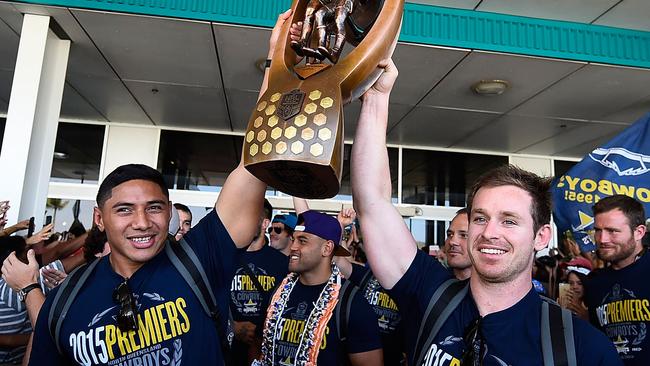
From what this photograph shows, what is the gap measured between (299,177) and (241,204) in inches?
21.8

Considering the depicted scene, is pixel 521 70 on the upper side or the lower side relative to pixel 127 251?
upper

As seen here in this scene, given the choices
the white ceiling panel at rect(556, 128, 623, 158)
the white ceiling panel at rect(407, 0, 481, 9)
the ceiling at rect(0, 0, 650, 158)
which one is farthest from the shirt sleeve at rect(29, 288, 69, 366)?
the white ceiling panel at rect(556, 128, 623, 158)

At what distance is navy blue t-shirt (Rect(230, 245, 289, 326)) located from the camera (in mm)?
2955

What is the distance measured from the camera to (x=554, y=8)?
362cm

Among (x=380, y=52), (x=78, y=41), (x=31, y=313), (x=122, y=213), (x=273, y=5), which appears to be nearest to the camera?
(x=380, y=52)

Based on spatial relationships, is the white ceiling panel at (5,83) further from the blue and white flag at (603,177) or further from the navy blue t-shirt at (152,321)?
the blue and white flag at (603,177)

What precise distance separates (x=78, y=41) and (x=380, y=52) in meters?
3.67

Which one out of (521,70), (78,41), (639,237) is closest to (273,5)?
(78,41)

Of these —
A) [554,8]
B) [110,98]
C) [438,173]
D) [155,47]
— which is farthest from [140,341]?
[438,173]

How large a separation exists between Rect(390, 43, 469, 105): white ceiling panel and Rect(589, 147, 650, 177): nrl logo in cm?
126

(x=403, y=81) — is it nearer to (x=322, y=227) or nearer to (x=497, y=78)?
(x=497, y=78)

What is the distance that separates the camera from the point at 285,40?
97 cm

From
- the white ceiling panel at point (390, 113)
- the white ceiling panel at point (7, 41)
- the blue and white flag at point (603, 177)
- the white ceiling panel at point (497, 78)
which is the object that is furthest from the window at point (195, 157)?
the blue and white flag at point (603, 177)

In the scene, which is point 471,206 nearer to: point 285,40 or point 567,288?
point 285,40
